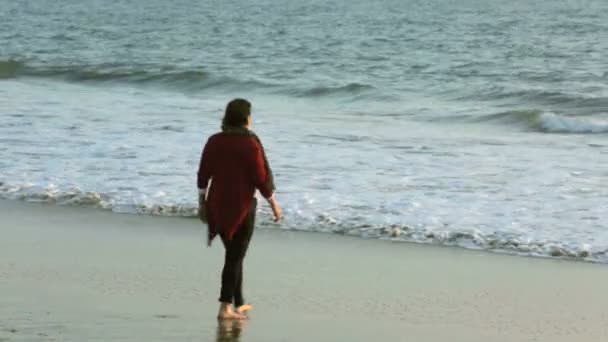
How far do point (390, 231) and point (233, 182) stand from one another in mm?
3236

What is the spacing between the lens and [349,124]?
18.7 m

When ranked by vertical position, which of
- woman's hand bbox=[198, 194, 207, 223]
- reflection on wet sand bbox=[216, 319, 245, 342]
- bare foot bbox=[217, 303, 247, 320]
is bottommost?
reflection on wet sand bbox=[216, 319, 245, 342]

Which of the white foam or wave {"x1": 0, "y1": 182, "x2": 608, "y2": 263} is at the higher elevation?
wave {"x1": 0, "y1": 182, "x2": 608, "y2": 263}

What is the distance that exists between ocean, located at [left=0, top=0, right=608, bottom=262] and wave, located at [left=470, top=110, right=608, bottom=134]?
0.06 m

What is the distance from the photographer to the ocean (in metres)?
11.0

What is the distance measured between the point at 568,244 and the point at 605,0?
6304 centimetres

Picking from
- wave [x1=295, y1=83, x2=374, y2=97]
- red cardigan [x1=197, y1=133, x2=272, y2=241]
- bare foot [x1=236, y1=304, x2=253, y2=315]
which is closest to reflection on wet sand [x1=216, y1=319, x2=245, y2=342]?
bare foot [x1=236, y1=304, x2=253, y2=315]

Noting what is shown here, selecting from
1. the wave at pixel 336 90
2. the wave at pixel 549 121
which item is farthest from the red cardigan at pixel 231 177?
the wave at pixel 336 90

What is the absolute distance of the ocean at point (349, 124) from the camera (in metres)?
11.0

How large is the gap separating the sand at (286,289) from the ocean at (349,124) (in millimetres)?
772

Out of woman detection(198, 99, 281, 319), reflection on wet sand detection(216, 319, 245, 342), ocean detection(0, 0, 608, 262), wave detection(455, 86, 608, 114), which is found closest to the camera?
reflection on wet sand detection(216, 319, 245, 342)

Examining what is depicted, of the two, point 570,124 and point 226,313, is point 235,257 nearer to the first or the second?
point 226,313

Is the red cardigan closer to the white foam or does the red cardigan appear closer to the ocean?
the ocean

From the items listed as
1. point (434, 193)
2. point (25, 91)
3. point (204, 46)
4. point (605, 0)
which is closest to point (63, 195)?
point (434, 193)
